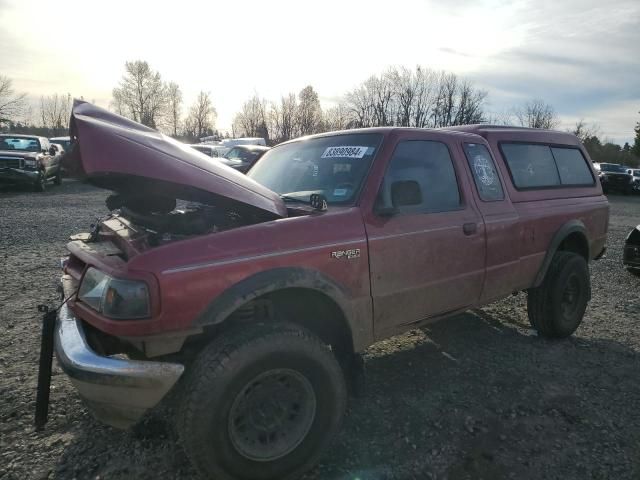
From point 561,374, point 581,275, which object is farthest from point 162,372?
point 581,275

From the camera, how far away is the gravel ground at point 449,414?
2582mm

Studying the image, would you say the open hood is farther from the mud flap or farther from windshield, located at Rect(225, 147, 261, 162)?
windshield, located at Rect(225, 147, 261, 162)

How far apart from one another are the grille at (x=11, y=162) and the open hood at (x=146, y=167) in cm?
1555

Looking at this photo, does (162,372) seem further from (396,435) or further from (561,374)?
(561,374)

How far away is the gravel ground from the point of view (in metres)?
2.58

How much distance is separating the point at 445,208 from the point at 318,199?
3.57ft

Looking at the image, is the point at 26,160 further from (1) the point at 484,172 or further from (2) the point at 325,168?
(1) the point at 484,172

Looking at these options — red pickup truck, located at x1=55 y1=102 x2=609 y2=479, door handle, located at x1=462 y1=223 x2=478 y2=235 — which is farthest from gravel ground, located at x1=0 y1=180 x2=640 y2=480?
door handle, located at x1=462 y1=223 x2=478 y2=235

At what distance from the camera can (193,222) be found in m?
2.57

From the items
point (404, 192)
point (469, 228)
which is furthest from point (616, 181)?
point (404, 192)

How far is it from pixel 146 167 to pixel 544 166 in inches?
149

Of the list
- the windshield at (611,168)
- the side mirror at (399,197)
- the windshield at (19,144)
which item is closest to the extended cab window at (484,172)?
the side mirror at (399,197)

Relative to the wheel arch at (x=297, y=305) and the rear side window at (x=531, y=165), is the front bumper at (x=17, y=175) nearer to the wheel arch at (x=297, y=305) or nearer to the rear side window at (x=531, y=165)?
the wheel arch at (x=297, y=305)

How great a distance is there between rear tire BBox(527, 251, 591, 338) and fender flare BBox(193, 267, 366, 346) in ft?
8.23
